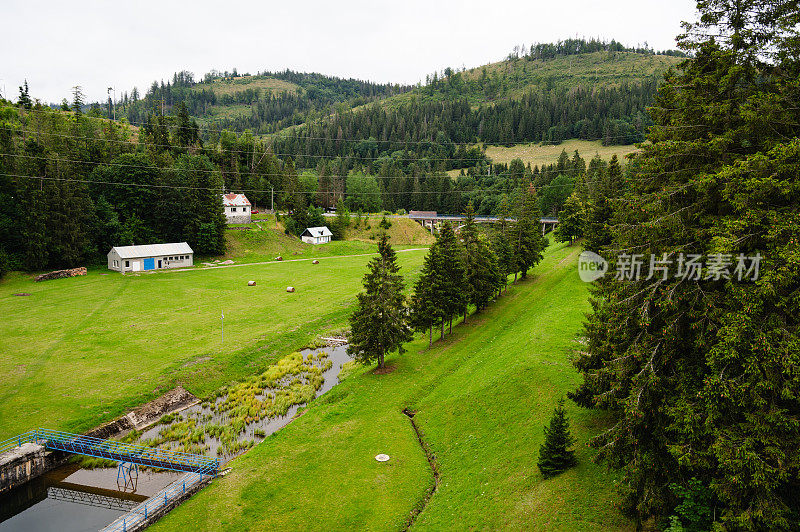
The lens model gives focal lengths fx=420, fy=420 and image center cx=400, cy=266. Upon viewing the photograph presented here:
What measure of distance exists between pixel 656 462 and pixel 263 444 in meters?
24.1

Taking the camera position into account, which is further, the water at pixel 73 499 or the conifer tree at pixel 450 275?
the conifer tree at pixel 450 275

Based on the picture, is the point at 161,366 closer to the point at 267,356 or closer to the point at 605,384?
the point at 267,356

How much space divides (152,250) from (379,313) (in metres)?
55.5

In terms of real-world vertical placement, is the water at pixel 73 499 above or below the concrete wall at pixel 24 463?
below

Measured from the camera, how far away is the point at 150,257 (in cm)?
7262

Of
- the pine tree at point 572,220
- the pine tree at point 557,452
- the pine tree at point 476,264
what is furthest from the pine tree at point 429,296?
the pine tree at point 572,220

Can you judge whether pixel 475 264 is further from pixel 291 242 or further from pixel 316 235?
pixel 316 235

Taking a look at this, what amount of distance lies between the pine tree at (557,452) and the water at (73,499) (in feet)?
73.1

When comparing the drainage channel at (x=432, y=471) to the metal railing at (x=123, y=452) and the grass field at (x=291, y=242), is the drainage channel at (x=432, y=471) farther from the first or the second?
the grass field at (x=291, y=242)

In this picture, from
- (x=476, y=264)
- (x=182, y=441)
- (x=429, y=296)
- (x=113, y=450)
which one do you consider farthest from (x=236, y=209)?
(x=113, y=450)

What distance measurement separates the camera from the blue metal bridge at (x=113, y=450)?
1067 inches

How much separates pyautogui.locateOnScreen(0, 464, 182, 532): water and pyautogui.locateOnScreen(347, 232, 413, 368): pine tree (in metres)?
17.2

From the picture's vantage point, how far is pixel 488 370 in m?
33.8

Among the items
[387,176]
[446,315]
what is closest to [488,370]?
[446,315]
